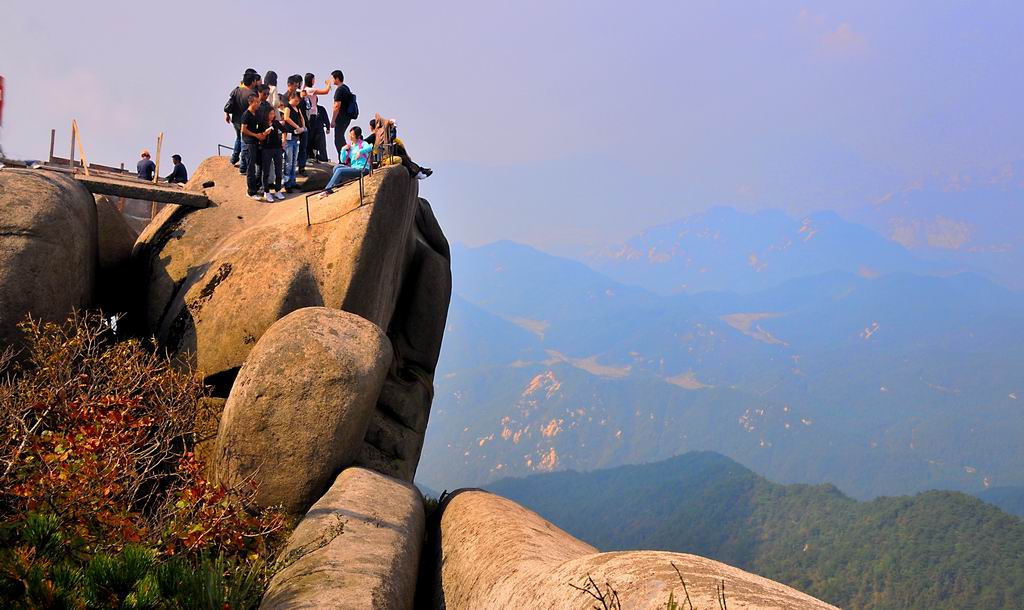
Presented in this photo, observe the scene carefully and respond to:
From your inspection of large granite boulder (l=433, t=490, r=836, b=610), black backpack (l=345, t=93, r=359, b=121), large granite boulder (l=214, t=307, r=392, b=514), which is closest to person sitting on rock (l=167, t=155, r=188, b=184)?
black backpack (l=345, t=93, r=359, b=121)

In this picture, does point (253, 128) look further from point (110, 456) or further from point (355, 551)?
point (355, 551)

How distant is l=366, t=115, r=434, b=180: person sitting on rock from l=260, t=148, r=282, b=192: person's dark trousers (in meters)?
1.99

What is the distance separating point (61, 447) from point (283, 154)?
10775 mm

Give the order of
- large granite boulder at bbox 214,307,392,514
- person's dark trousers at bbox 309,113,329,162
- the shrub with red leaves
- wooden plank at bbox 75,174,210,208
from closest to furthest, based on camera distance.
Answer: the shrub with red leaves
large granite boulder at bbox 214,307,392,514
wooden plank at bbox 75,174,210,208
person's dark trousers at bbox 309,113,329,162

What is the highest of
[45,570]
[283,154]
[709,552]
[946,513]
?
[283,154]

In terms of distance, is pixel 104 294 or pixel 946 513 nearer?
pixel 104 294

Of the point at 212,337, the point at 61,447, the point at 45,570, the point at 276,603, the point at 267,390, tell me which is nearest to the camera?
the point at 45,570

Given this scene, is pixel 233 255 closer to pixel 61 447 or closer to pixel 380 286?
pixel 380 286

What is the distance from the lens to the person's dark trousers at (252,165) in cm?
1730

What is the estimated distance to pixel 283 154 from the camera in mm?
19172

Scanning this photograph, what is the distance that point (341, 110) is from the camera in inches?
831

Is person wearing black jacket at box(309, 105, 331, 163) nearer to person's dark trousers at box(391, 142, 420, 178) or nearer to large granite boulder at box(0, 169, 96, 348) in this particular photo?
person's dark trousers at box(391, 142, 420, 178)

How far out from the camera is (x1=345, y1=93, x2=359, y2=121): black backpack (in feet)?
69.6

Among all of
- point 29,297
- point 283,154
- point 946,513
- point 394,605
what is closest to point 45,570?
point 394,605
